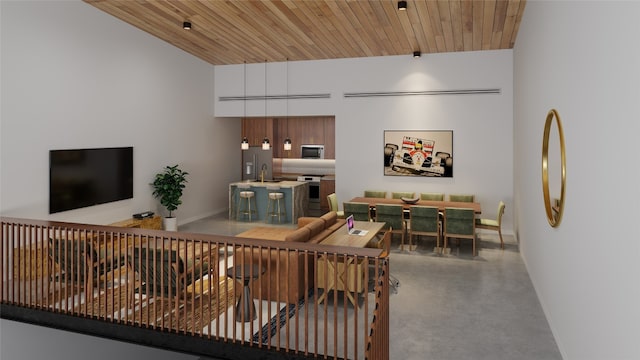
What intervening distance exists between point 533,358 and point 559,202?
1312 millimetres

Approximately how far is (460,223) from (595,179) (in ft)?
14.5

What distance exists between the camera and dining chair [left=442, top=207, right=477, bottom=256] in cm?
689

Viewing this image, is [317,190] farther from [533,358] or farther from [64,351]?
[533,358]

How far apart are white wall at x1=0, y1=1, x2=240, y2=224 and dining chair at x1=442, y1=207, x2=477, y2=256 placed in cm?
544

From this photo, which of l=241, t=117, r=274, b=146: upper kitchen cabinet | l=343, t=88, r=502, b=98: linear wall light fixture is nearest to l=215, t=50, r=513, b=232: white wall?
l=343, t=88, r=502, b=98: linear wall light fixture

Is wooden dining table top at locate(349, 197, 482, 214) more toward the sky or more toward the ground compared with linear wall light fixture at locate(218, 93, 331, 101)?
more toward the ground

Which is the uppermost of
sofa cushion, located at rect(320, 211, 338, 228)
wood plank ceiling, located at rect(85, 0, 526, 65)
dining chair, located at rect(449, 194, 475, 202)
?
wood plank ceiling, located at rect(85, 0, 526, 65)

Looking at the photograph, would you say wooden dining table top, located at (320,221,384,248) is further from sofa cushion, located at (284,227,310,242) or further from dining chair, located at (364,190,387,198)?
dining chair, located at (364,190,387,198)

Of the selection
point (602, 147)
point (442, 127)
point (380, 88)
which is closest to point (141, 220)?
point (380, 88)

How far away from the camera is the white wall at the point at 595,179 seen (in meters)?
2.09

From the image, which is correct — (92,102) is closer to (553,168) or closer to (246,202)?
(246,202)

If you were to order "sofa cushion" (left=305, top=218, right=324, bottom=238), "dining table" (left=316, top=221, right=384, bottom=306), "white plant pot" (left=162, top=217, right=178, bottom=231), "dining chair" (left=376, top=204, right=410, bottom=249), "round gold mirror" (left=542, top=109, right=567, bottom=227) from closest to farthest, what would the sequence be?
"round gold mirror" (left=542, top=109, right=567, bottom=227) < "dining table" (left=316, top=221, right=384, bottom=306) < "sofa cushion" (left=305, top=218, right=324, bottom=238) < "dining chair" (left=376, top=204, right=410, bottom=249) < "white plant pot" (left=162, top=217, right=178, bottom=231)

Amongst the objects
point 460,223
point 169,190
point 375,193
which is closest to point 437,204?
point 460,223

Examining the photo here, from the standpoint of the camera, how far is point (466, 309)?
460cm
